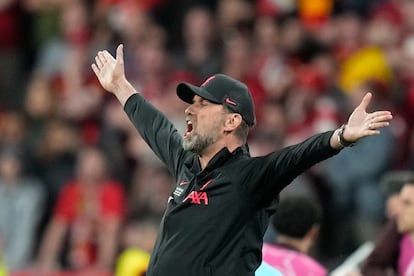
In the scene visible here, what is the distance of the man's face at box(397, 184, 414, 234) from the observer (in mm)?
7754

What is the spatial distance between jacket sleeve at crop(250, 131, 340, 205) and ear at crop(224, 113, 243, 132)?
26cm

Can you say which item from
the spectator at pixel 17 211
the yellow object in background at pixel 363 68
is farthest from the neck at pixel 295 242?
the spectator at pixel 17 211

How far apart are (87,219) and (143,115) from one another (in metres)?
5.57

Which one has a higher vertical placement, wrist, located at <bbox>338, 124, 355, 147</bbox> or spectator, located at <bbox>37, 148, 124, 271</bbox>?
wrist, located at <bbox>338, 124, 355, 147</bbox>

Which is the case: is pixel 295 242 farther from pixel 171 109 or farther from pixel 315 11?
pixel 315 11

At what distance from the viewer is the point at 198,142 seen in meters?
6.27

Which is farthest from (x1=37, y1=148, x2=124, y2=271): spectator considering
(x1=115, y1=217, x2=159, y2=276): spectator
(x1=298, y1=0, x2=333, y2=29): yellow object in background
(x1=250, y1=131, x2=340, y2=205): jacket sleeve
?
(x1=250, y1=131, x2=340, y2=205): jacket sleeve

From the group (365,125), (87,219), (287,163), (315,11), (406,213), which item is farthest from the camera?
(315,11)

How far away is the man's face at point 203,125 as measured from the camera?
627 cm

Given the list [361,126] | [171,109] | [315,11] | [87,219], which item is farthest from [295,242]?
[315,11]

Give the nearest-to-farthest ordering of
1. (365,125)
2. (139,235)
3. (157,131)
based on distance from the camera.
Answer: (365,125) → (157,131) → (139,235)

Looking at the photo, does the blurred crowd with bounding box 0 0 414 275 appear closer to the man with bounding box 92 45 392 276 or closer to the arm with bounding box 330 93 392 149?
the man with bounding box 92 45 392 276

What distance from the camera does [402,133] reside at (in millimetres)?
11375

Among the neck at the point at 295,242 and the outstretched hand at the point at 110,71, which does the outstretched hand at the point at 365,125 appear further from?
the neck at the point at 295,242
